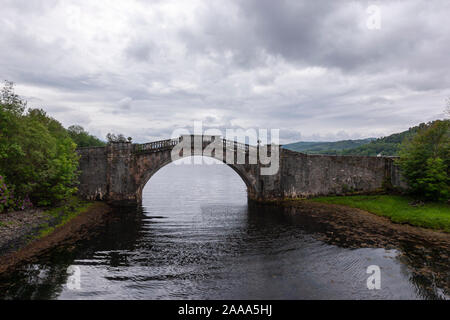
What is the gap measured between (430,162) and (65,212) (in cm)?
3605

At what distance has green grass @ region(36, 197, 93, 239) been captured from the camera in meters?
20.1

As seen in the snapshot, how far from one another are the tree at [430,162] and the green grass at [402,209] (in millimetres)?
1443

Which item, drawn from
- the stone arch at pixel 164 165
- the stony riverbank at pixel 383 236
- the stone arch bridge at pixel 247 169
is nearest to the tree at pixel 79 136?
the stone arch bridge at pixel 247 169

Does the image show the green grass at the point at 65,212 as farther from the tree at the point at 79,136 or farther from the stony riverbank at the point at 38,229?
the tree at the point at 79,136

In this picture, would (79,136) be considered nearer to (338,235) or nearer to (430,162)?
(338,235)

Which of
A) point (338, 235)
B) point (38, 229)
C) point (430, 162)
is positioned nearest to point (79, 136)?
point (38, 229)

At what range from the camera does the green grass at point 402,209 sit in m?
22.0

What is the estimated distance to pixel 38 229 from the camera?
778 inches

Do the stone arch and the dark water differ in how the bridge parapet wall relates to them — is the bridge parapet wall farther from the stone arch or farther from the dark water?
the dark water

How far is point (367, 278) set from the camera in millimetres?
13328

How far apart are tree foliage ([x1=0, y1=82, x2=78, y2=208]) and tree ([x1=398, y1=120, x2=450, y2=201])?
3485 centimetres
